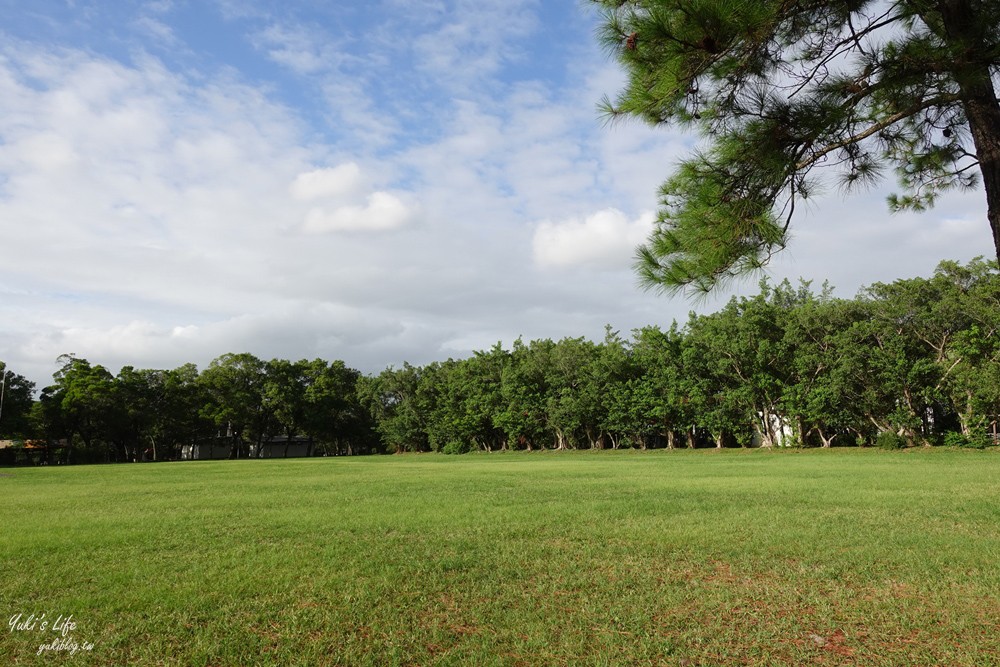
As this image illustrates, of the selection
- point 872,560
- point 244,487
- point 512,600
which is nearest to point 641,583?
point 512,600

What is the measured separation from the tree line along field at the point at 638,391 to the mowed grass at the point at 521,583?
1122cm

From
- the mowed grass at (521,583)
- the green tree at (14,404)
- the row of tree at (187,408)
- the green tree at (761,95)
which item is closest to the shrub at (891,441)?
the mowed grass at (521,583)

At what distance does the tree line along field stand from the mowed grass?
11218mm

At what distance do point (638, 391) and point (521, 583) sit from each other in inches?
1245

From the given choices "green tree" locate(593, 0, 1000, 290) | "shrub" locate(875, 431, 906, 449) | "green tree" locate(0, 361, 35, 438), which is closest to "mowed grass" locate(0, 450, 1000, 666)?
"green tree" locate(593, 0, 1000, 290)

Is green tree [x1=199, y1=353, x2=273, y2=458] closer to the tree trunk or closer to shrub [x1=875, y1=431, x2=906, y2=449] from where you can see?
shrub [x1=875, y1=431, x2=906, y2=449]

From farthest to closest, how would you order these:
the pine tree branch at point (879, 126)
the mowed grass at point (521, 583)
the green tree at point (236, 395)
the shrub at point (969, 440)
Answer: the green tree at point (236, 395), the shrub at point (969, 440), the pine tree branch at point (879, 126), the mowed grass at point (521, 583)

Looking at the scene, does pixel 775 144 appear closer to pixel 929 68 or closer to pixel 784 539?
pixel 929 68

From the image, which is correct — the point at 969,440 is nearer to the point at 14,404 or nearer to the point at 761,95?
the point at 761,95

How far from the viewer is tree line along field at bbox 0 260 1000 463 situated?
26.3 meters

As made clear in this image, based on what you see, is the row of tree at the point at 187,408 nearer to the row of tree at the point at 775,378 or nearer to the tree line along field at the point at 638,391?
the tree line along field at the point at 638,391

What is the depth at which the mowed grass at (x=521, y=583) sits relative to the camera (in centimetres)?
368

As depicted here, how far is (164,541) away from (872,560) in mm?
7242

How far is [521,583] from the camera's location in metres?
4.98
